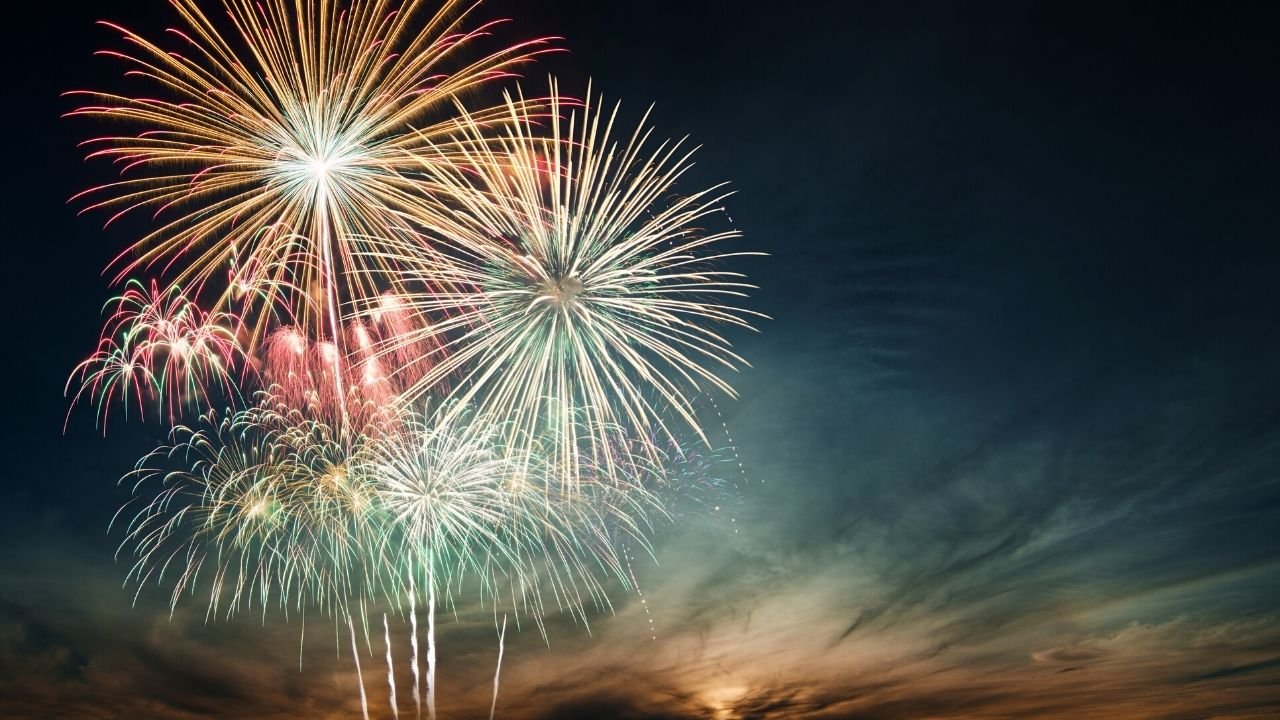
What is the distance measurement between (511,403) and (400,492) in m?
7.89

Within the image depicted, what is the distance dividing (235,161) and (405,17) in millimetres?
6044

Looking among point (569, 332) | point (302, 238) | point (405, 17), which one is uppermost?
point (405, 17)

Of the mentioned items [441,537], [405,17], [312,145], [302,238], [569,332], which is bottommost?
[441,537]

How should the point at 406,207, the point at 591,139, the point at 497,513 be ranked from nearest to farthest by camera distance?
the point at 591,139
the point at 406,207
the point at 497,513

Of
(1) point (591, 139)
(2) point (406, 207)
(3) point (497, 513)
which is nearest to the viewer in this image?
(1) point (591, 139)

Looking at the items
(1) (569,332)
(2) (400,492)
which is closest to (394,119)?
(1) (569,332)

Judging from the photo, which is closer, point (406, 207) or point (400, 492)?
point (406, 207)

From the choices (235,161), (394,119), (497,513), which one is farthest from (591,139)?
(497,513)

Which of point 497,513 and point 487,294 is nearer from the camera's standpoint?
point 487,294

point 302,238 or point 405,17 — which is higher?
point 405,17

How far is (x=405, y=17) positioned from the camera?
25391mm

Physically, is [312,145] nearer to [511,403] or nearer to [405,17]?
[405,17]

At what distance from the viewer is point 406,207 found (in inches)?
1043

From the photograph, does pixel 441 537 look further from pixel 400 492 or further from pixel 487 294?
pixel 487 294
